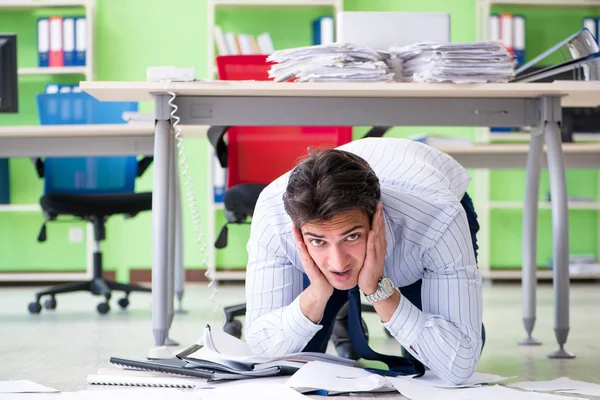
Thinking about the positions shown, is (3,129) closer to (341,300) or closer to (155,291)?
(155,291)

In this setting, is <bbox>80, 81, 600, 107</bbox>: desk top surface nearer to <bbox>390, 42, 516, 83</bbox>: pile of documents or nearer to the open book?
<bbox>390, 42, 516, 83</bbox>: pile of documents

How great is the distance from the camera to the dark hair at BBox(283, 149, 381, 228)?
1420mm

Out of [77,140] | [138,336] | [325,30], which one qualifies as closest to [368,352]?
[138,336]

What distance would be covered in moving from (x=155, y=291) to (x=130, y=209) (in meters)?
1.56

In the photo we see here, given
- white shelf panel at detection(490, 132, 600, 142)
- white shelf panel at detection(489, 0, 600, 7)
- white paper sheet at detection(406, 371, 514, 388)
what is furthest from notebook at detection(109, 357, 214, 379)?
white shelf panel at detection(489, 0, 600, 7)

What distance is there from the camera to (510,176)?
17.1 ft

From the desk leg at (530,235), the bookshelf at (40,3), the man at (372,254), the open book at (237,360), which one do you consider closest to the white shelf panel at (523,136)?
the desk leg at (530,235)

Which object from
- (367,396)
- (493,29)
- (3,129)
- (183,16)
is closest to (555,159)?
(367,396)

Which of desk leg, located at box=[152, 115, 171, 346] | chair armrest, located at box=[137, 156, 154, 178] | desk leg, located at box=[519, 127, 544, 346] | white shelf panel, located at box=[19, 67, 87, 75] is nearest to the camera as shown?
desk leg, located at box=[152, 115, 171, 346]

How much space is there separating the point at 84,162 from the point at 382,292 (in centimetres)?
259

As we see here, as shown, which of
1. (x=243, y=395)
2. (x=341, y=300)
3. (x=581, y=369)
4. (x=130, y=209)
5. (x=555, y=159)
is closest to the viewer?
(x=243, y=395)

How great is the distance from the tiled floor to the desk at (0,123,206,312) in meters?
0.65

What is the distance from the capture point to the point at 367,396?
5.16 feet

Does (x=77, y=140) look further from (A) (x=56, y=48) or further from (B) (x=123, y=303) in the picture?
(A) (x=56, y=48)
